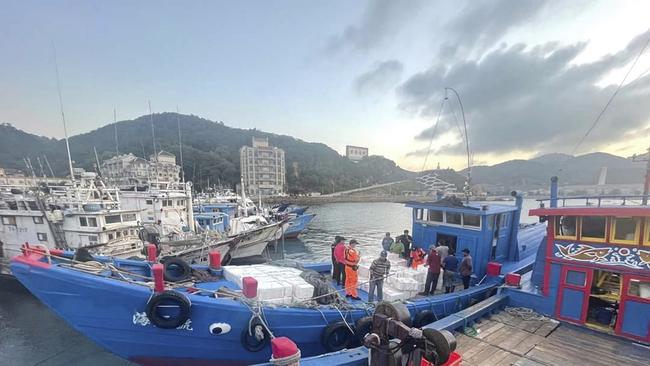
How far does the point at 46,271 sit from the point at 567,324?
35.8 feet

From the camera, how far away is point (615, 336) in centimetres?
571

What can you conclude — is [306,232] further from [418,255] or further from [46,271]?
[46,271]

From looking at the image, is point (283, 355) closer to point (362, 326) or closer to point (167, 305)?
point (362, 326)

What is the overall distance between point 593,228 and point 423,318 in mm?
4256

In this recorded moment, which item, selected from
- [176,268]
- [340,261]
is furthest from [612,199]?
[176,268]

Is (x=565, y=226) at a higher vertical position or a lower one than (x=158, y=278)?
higher

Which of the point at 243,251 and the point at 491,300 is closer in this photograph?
the point at 491,300

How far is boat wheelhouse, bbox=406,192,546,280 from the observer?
8.47 metres

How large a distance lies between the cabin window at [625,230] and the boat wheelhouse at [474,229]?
2648mm

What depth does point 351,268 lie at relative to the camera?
710cm

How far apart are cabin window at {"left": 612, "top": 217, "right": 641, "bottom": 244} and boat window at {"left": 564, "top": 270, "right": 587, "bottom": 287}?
3.31ft

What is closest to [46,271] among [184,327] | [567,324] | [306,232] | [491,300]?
[184,327]

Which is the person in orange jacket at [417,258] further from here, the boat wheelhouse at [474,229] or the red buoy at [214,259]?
the red buoy at [214,259]

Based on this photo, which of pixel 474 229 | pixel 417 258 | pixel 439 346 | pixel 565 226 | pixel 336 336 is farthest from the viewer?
pixel 474 229
